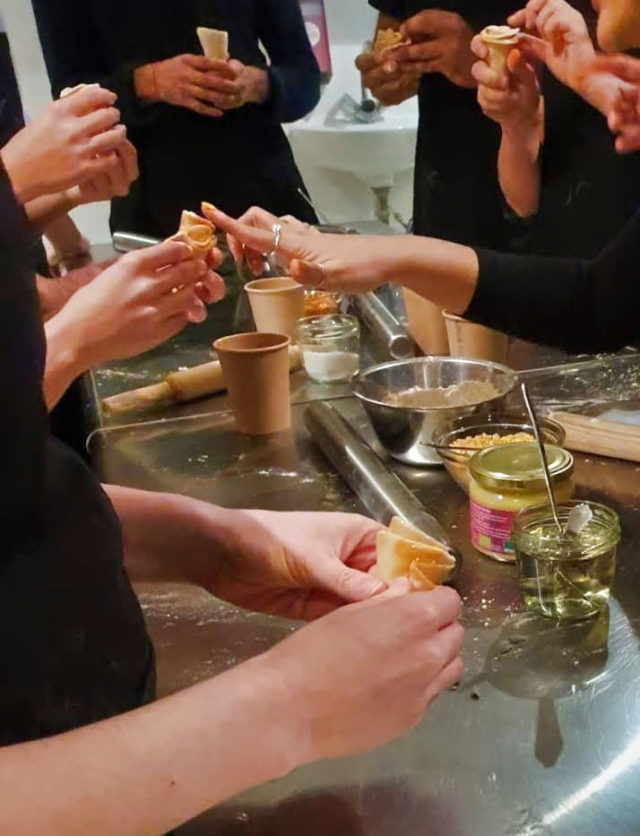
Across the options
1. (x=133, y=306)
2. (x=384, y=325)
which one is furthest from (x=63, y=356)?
(x=384, y=325)

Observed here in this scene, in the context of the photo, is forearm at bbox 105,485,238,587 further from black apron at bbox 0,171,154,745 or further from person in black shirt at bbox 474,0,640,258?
person in black shirt at bbox 474,0,640,258

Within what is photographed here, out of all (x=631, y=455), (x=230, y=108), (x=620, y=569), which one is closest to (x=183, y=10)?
(x=230, y=108)

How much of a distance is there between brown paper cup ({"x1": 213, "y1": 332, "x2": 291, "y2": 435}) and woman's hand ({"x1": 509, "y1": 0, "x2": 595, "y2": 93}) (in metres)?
0.64

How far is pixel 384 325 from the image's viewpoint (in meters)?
1.55

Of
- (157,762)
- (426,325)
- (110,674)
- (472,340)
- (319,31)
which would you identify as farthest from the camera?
(319,31)

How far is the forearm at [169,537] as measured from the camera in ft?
2.53

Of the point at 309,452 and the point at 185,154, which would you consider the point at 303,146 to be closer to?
the point at 185,154

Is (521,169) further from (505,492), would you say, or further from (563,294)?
(505,492)

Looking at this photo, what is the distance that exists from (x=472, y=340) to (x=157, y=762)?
3.16 feet

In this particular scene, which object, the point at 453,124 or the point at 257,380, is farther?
the point at 453,124

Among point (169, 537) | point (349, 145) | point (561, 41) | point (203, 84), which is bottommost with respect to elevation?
point (349, 145)

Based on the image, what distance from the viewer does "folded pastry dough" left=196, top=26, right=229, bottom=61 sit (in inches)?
92.3

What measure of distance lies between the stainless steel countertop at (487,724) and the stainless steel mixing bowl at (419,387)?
0.08 metres

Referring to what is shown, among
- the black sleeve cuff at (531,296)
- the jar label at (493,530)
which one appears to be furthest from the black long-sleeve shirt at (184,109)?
the jar label at (493,530)
